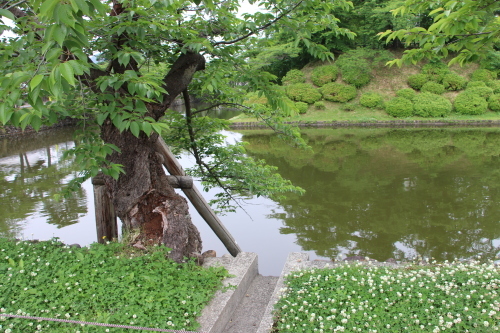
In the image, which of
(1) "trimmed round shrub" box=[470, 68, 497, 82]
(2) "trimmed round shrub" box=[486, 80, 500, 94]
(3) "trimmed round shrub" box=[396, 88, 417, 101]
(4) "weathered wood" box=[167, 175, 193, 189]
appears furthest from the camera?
(1) "trimmed round shrub" box=[470, 68, 497, 82]

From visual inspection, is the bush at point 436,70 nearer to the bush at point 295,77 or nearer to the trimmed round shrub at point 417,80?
the trimmed round shrub at point 417,80

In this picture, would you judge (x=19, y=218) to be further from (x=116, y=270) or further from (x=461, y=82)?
(x=461, y=82)

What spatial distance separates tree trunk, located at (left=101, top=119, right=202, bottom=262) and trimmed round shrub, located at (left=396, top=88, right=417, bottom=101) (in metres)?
25.6

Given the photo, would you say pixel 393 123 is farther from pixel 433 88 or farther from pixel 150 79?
pixel 150 79

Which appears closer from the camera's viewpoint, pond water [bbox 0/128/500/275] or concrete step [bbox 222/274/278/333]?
concrete step [bbox 222/274/278/333]

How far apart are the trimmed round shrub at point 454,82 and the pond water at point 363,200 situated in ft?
36.5

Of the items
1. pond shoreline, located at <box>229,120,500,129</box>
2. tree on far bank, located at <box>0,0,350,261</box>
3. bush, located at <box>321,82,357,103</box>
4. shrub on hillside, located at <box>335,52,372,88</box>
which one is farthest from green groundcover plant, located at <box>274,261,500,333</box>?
shrub on hillside, located at <box>335,52,372,88</box>

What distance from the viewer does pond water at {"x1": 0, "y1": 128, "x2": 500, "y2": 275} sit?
7.43 metres

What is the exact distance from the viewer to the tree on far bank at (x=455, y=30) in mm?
3307

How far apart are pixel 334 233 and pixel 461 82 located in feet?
80.7

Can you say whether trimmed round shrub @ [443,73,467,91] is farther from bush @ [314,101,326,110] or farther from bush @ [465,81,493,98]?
bush @ [314,101,326,110]

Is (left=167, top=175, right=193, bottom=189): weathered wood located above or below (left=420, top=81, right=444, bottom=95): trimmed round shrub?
below

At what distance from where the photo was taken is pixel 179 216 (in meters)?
4.68

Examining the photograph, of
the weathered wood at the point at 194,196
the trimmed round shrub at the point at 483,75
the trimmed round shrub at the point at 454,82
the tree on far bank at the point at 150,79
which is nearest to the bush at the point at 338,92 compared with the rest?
the trimmed round shrub at the point at 454,82
